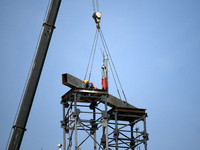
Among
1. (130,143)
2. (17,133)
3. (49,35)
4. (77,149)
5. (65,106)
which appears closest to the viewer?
(17,133)

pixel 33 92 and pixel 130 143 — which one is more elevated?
pixel 130 143

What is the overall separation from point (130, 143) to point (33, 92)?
70.4ft

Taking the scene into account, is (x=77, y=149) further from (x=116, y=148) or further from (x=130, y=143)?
(x=130, y=143)

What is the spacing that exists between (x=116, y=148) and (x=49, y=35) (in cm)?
1752

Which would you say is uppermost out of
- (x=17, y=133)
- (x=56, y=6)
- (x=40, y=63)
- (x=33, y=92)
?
(x=56, y=6)

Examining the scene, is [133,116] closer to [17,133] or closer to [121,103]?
[121,103]

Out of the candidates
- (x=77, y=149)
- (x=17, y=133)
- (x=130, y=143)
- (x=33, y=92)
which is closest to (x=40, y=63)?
(x=33, y=92)

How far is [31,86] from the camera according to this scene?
96.2 feet

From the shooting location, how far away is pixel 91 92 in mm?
43062

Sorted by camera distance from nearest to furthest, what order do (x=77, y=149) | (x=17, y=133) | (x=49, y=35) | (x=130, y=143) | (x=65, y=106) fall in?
(x=17, y=133) < (x=49, y=35) < (x=77, y=149) < (x=65, y=106) < (x=130, y=143)

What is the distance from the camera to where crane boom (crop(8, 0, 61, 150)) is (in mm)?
28516

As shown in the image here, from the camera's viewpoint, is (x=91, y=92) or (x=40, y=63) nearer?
(x=40, y=63)

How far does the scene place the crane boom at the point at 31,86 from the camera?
93.6ft

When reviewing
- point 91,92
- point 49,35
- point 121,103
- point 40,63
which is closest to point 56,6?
point 49,35
